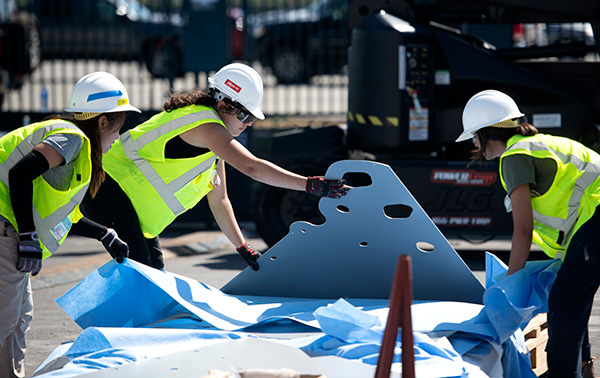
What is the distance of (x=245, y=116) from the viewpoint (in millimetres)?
4336

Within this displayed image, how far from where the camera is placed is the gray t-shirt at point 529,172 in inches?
147

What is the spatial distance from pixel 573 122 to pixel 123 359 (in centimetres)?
502

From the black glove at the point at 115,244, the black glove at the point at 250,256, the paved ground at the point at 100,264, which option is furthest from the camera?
the paved ground at the point at 100,264

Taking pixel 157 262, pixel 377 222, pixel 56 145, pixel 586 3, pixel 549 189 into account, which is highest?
pixel 586 3

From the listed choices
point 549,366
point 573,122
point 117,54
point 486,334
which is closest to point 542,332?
point 549,366

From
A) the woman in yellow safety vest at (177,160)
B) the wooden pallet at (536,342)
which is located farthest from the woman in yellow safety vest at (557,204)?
the woman in yellow safety vest at (177,160)

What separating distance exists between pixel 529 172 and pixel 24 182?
7.05ft

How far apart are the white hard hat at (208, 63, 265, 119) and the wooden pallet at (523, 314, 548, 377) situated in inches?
69.2

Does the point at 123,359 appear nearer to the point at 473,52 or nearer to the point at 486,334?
the point at 486,334

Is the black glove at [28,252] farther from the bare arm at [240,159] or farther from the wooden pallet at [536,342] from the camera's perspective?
the wooden pallet at [536,342]

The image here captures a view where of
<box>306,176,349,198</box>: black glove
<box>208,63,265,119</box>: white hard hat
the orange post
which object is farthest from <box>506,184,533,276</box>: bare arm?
<box>208,63,265,119</box>: white hard hat

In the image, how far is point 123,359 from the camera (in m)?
3.22

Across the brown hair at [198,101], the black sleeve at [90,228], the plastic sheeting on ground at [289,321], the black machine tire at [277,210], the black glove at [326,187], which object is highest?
the brown hair at [198,101]

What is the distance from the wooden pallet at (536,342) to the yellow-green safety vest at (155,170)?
6.10 feet
